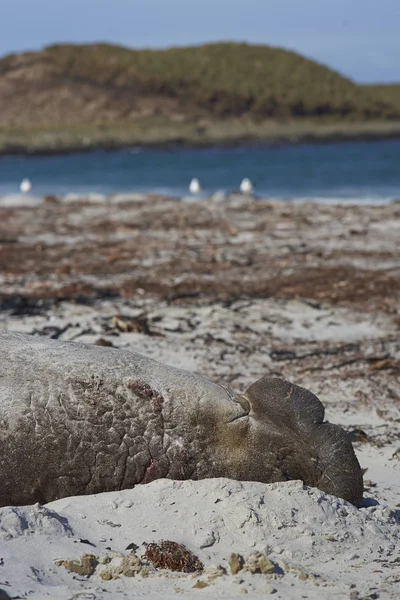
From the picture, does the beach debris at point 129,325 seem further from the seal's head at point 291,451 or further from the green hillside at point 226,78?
the green hillside at point 226,78

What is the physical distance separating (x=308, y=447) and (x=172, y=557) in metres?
1.03

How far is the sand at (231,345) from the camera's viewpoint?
4.41m

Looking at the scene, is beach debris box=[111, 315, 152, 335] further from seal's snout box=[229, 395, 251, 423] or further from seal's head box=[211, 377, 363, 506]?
seal's head box=[211, 377, 363, 506]

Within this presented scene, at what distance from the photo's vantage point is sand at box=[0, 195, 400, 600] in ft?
14.5

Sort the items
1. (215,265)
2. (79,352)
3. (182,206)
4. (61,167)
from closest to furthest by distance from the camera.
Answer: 1. (79,352)
2. (215,265)
3. (182,206)
4. (61,167)

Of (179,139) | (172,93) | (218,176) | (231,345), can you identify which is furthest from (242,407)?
(172,93)

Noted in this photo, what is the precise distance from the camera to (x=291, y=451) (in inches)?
202

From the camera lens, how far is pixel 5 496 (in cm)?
491

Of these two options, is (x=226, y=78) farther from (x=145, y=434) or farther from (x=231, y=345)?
(x=145, y=434)

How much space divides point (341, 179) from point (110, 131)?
6185cm

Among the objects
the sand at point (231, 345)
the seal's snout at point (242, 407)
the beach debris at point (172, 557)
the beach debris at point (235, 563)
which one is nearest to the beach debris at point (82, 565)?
the sand at point (231, 345)

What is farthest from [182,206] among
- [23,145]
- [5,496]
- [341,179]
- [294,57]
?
[294,57]

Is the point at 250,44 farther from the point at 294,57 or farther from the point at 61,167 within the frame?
the point at 61,167

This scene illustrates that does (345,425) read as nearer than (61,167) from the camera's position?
Yes
